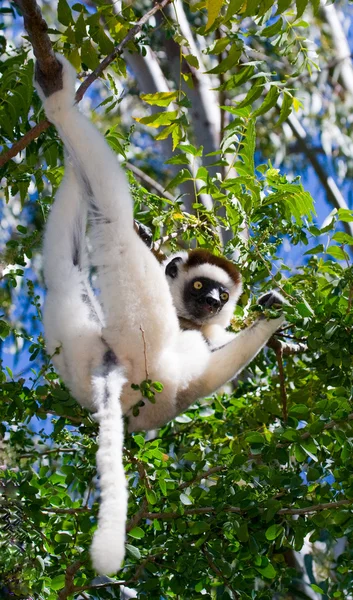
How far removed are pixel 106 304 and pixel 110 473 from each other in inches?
24.9

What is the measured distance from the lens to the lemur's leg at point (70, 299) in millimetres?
2773

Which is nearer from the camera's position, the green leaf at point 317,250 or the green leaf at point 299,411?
the green leaf at point 299,411

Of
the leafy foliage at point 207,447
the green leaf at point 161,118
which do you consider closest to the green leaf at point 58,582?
the leafy foliage at point 207,447

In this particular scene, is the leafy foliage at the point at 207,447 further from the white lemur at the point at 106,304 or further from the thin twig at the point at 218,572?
the white lemur at the point at 106,304

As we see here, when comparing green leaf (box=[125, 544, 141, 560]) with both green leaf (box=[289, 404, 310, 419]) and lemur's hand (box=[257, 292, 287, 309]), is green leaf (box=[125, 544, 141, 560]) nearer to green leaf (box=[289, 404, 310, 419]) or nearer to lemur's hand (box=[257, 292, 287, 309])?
green leaf (box=[289, 404, 310, 419])

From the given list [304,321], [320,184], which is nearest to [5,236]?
[320,184]

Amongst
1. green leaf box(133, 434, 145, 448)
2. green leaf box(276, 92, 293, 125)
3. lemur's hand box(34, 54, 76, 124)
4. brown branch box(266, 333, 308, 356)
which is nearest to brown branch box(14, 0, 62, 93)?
lemur's hand box(34, 54, 76, 124)

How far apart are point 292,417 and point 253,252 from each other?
72 centimetres

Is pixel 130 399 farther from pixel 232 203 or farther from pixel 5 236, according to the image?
pixel 5 236

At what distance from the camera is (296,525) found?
2.60m

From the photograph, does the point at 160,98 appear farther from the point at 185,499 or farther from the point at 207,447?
the point at 185,499

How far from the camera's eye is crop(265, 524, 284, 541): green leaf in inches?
99.5

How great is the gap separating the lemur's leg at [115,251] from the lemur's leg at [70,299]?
3.5 inches

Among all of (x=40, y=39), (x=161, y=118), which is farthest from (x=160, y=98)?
(x=40, y=39)
